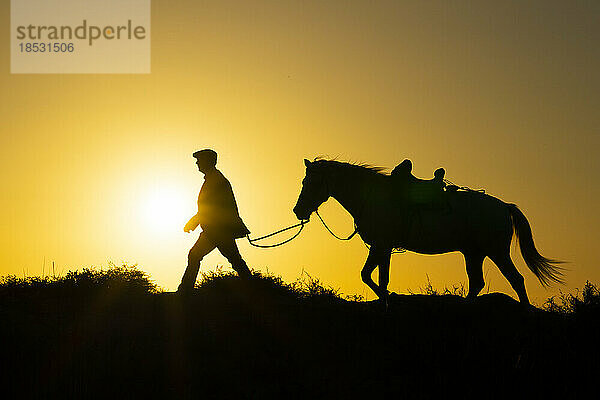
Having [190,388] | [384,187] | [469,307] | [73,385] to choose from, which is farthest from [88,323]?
[469,307]

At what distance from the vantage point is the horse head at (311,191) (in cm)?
1360

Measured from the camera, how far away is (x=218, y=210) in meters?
13.6

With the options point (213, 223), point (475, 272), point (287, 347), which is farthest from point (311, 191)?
point (475, 272)

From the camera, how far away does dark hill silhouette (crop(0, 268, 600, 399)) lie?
9.90 m

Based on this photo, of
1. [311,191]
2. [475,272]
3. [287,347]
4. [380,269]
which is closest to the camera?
[287,347]

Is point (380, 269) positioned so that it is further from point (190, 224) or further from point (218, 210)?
point (190, 224)

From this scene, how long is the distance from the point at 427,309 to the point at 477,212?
2.37 metres

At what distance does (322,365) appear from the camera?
10461mm

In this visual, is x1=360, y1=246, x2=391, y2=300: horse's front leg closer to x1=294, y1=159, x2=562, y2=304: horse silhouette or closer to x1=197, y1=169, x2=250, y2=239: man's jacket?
x1=294, y1=159, x2=562, y2=304: horse silhouette

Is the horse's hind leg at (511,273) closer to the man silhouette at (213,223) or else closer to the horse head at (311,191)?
the horse head at (311,191)

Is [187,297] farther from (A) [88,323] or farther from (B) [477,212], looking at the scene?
(B) [477,212]

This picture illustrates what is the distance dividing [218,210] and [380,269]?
308cm

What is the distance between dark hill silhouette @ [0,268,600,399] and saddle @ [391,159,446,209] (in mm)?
1862

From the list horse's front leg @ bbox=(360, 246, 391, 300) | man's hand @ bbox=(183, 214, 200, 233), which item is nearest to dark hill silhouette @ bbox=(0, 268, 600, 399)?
horse's front leg @ bbox=(360, 246, 391, 300)
